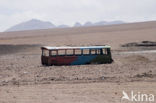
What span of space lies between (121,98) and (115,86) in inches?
110

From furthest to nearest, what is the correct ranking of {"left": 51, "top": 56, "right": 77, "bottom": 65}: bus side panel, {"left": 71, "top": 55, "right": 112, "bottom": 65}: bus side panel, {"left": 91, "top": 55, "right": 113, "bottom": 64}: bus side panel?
{"left": 91, "top": 55, "right": 113, "bottom": 64}: bus side panel < {"left": 71, "top": 55, "right": 112, "bottom": 65}: bus side panel < {"left": 51, "top": 56, "right": 77, "bottom": 65}: bus side panel

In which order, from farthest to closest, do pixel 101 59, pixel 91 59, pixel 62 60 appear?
pixel 101 59
pixel 91 59
pixel 62 60

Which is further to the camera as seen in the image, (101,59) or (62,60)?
(101,59)

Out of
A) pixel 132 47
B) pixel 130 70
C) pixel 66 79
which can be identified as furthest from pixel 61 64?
pixel 132 47

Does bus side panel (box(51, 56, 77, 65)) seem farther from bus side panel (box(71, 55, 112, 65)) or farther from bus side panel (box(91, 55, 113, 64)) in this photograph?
bus side panel (box(91, 55, 113, 64))

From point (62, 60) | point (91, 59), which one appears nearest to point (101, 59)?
point (91, 59)

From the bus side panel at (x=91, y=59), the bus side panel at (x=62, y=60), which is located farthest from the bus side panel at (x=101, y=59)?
the bus side panel at (x=62, y=60)

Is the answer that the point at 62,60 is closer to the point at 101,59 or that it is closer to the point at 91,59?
the point at 91,59

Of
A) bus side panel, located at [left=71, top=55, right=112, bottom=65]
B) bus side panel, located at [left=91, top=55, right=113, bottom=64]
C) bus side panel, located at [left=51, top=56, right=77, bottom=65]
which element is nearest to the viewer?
bus side panel, located at [left=51, top=56, right=77, bottom=65]

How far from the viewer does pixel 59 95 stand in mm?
13711

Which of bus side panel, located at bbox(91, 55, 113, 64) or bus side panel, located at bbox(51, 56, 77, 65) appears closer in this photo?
bus side panel, located at bbox(51, 56, 77, 65)

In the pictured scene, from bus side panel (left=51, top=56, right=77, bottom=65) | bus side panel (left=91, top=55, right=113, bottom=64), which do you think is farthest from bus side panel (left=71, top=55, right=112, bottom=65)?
bus side panel (left=51, top=56, right=77, bottom=65)

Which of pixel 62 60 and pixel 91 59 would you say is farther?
pixel 91 59

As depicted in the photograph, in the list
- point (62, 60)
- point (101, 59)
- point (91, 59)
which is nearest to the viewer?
point (62, 60)
